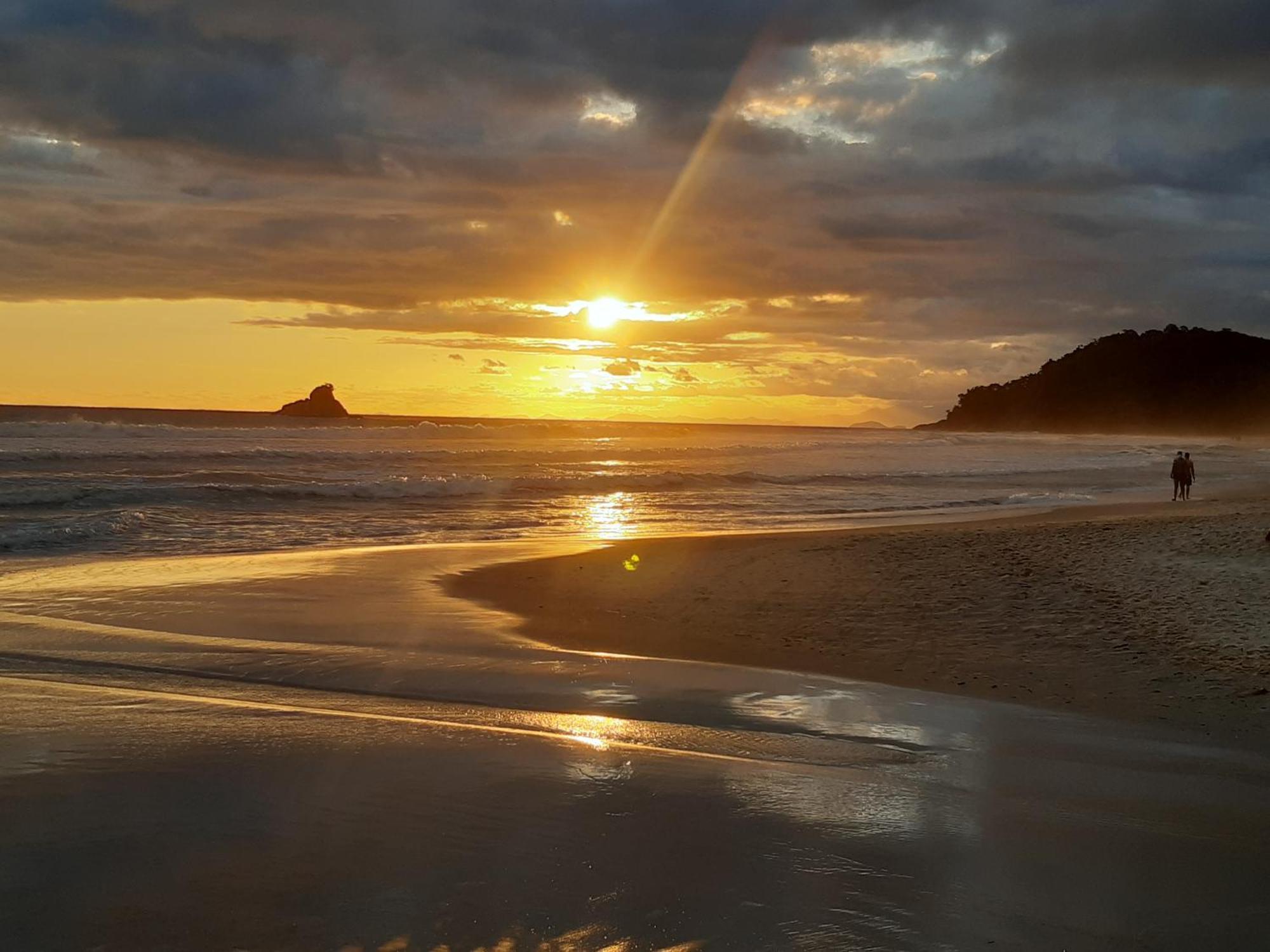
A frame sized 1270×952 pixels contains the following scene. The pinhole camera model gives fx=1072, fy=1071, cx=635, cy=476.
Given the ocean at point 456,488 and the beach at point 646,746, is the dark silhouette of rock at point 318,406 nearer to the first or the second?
the ocean at point 456,488

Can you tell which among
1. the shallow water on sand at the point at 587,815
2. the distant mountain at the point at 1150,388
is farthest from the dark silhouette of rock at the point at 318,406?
the shallow water on sand at the point at 587,815

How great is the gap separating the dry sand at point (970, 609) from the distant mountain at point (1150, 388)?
136 m

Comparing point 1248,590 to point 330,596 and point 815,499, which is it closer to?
point 330,596

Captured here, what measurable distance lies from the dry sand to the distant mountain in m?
136

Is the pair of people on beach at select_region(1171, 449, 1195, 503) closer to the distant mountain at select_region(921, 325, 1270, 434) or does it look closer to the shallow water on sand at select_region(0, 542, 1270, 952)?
the shallow water on sand at select_region(0, 542, 1270, 952)

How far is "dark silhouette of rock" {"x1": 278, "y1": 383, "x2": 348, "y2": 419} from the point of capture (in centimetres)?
13912

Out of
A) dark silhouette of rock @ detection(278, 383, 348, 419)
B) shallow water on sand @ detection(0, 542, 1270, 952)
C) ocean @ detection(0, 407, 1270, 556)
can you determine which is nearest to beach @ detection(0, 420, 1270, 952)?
shallow water on sand @ detection(0, 542, 1270, 952)

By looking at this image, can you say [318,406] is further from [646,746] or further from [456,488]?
[646,746]

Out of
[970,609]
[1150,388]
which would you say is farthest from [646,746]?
[1150,388]

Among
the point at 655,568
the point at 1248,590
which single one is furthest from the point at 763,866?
the point at 655,568

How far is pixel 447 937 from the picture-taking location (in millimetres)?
4133

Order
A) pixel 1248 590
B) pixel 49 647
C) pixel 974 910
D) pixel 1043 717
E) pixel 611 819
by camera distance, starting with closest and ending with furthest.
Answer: pixel 974 910, pixel 611 819, pixel 1043 717, pixel 49 647, pixel 1248 590

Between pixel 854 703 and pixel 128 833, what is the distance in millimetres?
5336

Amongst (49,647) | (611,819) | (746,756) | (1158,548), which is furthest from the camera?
(1158,548)
